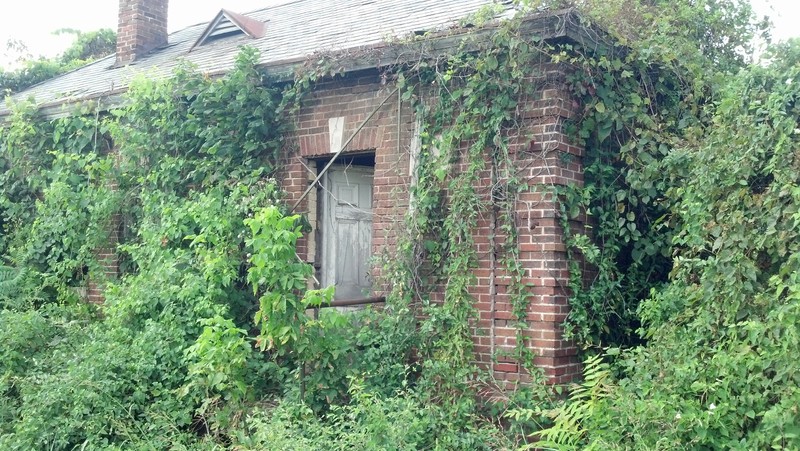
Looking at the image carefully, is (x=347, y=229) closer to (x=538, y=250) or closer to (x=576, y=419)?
(x=538, y=250)

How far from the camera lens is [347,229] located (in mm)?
8680

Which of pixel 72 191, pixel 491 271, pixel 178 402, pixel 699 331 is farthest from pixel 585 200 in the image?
pixel 72 191

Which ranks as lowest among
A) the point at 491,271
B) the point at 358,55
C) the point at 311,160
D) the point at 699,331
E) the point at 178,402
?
the point at 178,402

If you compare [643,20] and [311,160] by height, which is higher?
[643,20]

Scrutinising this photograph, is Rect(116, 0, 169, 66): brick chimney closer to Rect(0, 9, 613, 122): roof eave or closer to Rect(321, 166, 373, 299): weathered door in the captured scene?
Rect(0, 9, 613, 122): roof eave

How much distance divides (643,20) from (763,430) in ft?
17.3

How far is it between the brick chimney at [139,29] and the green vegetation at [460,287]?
13.4ft

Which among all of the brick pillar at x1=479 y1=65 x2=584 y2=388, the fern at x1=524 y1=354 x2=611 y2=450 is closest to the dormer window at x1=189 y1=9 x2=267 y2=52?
the brick pillar at x1=479 y1=65 x2=584 y2=388

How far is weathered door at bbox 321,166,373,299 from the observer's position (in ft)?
27.9

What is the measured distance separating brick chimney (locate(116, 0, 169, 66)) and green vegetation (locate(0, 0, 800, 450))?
13.4 ft

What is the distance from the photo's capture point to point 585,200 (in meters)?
6.70

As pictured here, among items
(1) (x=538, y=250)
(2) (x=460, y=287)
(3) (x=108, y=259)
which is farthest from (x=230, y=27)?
(1) (x=538, y=250)

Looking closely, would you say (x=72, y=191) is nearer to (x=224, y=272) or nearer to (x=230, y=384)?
(x=224, y=272)

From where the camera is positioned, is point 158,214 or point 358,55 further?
point 158,214
